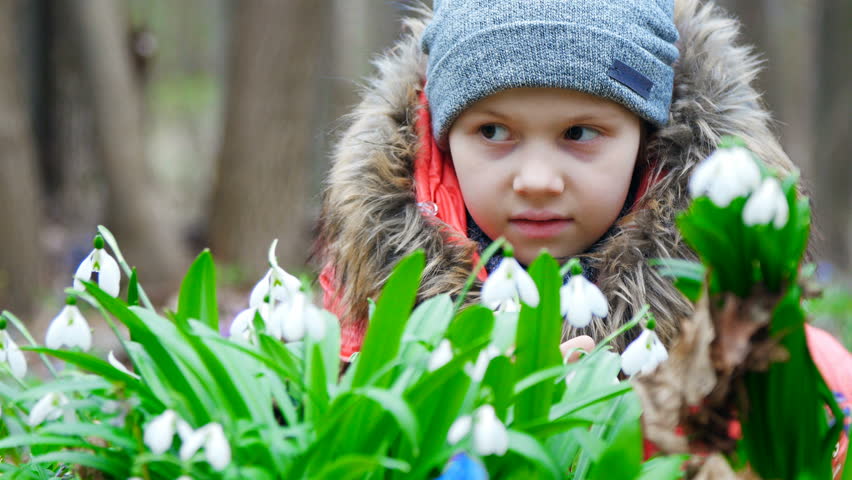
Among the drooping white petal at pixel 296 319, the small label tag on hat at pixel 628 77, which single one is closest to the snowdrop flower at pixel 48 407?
the drooping white petal at pixel 296 319

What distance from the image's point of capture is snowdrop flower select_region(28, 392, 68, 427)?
1.50 metres

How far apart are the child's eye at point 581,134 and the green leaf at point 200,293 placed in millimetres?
953

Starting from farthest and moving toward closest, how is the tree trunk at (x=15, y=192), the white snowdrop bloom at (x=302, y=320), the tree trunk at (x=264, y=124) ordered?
the tree trunk at (x=264, y=124) → the tree trunk at (x=15, y=192) → the white snowdrop bloom at (x=302, y=320)

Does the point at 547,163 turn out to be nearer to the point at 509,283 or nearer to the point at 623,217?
→ the point at 623,217

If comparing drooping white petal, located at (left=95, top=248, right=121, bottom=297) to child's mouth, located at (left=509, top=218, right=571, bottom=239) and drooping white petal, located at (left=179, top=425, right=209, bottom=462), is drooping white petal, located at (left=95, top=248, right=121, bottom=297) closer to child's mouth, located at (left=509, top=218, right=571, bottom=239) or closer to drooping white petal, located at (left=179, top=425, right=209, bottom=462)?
drooping white petal, located at (left=179, top=425, right=209, bottom=462)

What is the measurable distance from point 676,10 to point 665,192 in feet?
2.02

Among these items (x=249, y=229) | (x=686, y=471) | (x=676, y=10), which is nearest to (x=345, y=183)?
(x=676, y=10)

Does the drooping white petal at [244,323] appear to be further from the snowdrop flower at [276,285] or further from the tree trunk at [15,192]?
the tree trunk at [15,192]

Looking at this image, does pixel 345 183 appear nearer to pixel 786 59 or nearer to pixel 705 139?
pixel 705 139

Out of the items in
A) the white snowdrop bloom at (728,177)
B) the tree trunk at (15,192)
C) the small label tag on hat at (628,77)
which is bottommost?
the tree trunk at (15,192)

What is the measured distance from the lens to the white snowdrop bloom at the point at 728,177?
1.21 m

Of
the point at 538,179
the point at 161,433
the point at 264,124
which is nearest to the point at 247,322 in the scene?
the point at 161,433

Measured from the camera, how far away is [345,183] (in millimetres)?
2686

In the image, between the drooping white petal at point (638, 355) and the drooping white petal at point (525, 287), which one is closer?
the drooping white petal at point (525, 287)
